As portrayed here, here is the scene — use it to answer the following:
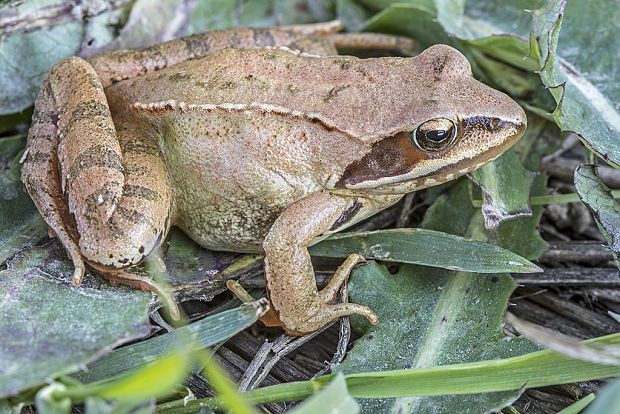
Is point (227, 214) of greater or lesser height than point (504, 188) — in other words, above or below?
above

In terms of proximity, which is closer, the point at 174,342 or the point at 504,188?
the point at 174,342

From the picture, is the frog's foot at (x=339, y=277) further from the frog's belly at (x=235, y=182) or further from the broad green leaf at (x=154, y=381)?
the broad green leaf at (x=154, y=381)

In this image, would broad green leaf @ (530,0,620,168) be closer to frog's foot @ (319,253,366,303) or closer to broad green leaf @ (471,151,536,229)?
broad green leaf @ (471,151,536,229)

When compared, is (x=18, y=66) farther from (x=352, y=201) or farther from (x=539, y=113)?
(x=539, y=113)

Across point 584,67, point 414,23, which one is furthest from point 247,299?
point 584,67

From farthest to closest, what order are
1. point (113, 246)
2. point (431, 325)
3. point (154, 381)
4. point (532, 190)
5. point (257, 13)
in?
point (257, 13) → point (532, 190) → point (431, 325) → point (113, 246) → point (154, 381)

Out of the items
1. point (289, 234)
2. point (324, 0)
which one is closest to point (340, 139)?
point (289, 234)

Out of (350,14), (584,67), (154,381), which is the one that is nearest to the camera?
(154,381)

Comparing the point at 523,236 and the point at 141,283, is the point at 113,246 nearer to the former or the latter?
the point at 141,283
